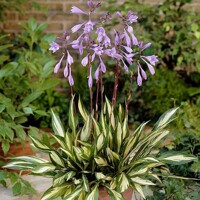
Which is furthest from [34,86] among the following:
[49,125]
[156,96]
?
[156,96]

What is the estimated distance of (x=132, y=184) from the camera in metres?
2.28

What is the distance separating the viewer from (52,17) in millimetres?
4863

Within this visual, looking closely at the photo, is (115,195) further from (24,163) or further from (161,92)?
(161,92)

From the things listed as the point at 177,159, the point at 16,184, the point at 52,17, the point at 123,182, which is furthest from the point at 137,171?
the point at 52,17

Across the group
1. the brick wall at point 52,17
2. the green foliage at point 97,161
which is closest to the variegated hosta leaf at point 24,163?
the green foliage at point 97,161

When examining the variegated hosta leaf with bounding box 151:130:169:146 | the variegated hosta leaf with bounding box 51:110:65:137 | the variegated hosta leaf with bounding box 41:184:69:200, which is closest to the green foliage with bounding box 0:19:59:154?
the variegated hosta leaf with bounding box 51:110:65:137

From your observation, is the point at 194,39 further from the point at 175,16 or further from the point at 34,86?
the point at 34,86

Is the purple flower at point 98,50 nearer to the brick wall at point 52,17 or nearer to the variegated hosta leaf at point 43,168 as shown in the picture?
the variegated hosta leaf at point 43,168

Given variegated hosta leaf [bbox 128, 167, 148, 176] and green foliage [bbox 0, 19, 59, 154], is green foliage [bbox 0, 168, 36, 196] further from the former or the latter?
variegated hosta leaf [bbox 128, 167, 148, 176]

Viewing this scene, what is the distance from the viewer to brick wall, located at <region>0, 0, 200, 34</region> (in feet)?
15.8

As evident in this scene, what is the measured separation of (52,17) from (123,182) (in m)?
2.95

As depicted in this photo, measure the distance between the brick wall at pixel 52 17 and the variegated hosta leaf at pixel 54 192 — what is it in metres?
2.79

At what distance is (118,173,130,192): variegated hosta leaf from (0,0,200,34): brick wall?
282cm

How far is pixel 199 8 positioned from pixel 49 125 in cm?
181
